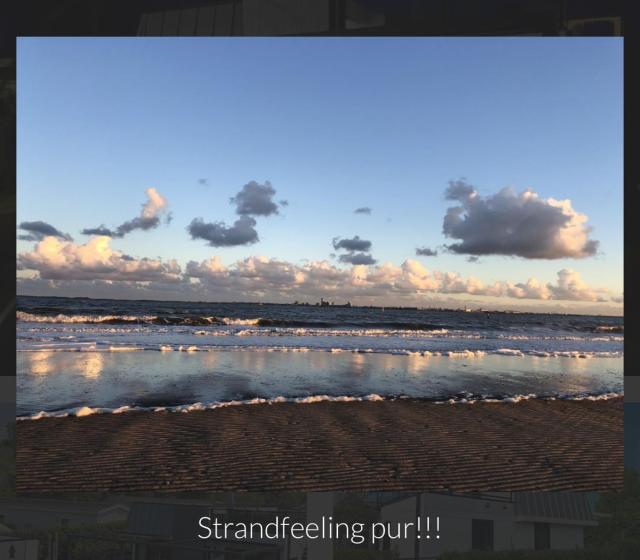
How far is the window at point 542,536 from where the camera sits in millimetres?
5133

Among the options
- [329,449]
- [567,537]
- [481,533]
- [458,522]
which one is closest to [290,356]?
[329,449]

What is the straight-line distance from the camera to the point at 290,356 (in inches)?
222

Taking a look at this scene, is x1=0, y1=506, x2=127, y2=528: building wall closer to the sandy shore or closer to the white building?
the sandy shore

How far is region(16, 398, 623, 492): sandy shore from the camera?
478 cm

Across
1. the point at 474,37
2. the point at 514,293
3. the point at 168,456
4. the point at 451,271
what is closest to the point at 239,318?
the point at 168,456

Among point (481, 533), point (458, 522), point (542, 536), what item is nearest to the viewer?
point (458, 522)

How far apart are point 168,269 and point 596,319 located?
263cm

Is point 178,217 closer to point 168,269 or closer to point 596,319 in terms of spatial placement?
point 168,269

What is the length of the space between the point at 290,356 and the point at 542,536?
1870 millimetres

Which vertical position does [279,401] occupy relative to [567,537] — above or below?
above

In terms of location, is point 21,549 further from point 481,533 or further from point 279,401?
point 481,533

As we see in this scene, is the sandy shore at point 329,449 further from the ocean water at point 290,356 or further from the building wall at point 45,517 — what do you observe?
the building wall at point 45,517

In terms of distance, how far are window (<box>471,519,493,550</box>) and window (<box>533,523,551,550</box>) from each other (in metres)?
0.27

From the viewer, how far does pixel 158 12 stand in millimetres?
5301
